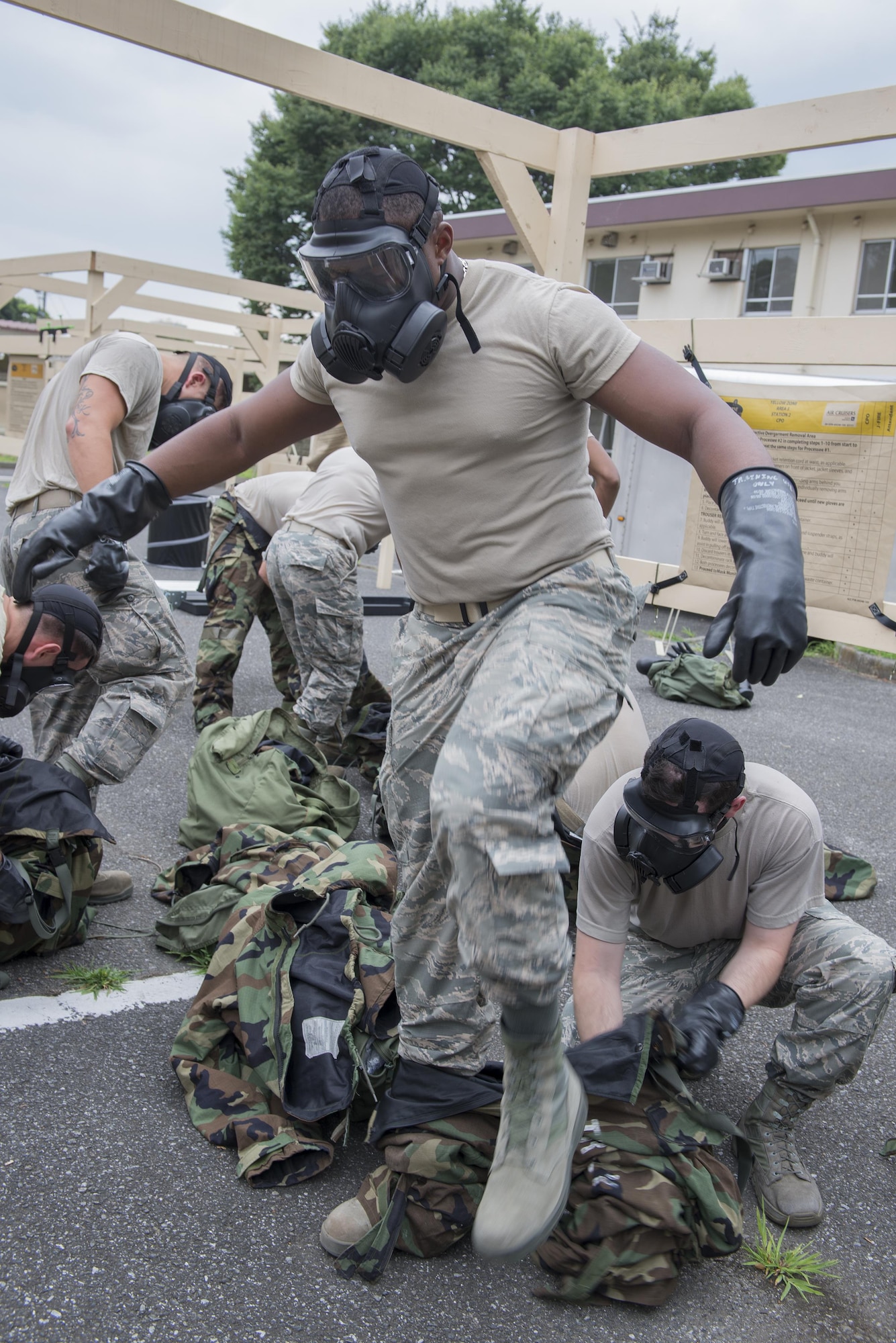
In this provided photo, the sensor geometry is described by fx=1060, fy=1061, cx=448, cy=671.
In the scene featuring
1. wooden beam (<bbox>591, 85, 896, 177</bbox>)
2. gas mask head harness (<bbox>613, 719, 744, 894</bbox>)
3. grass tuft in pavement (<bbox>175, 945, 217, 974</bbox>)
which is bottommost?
grass tuft in pavement (<bbox>175, 945, 217, 974</bbox>)

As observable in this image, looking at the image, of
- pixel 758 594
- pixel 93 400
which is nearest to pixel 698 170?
pixel 93 400

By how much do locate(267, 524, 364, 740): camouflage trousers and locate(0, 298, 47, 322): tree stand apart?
61689mm

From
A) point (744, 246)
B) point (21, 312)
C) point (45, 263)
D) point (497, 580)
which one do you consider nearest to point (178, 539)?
point (45, 263)

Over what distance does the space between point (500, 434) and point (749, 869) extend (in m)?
1.34

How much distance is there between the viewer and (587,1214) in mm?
2072

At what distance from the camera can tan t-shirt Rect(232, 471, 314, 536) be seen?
5.29 m

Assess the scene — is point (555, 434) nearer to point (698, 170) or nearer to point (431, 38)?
point (698, 170)

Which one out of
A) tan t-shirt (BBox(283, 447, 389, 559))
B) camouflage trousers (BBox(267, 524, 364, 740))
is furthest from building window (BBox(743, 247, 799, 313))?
camouflage trousers (BBox(267, 524, 364, 740))

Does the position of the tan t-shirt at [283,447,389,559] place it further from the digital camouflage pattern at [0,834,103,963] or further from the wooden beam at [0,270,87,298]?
the wooden beam at [0,270,87,298]

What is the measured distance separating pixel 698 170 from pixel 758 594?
32.2m

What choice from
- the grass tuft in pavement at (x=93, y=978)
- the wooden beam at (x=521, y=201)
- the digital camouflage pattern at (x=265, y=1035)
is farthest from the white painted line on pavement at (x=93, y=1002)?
the wooden beam at (x=521, y=201)

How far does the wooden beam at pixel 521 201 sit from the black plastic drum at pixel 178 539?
626cm

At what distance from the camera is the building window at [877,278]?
15.2m

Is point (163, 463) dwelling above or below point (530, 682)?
above
